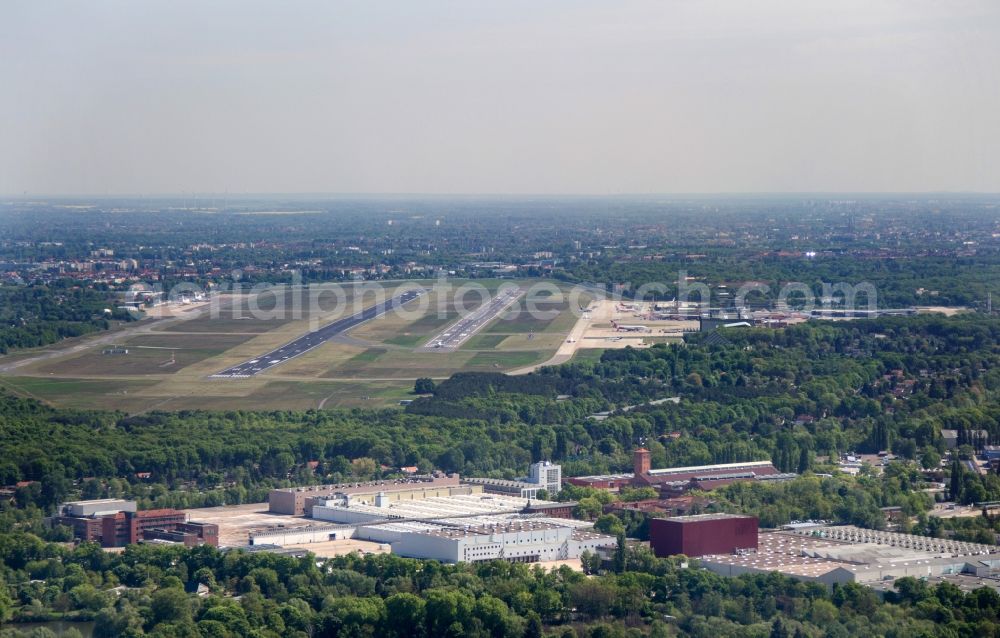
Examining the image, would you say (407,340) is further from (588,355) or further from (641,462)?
(641,462)

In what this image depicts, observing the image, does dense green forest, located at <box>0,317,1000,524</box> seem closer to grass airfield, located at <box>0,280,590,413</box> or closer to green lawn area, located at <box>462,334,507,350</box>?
grass airfield, located at <box>0,280,590,413</box>

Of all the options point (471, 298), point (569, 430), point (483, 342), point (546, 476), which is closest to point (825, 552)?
point (546, 476)

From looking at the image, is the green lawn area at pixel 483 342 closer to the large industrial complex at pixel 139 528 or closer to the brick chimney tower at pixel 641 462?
the brick chimney tower at pixel 641 462

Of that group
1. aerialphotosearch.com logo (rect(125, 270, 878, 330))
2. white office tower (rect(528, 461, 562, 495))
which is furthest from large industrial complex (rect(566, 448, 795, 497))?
aerialphotosearch.com logo (rect(125, 270, 878, 330))

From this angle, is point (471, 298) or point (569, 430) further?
point (471, 298)

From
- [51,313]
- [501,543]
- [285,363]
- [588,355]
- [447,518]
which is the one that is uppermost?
[501,543]

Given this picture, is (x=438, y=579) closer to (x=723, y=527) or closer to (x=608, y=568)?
(x=608, y=568)
